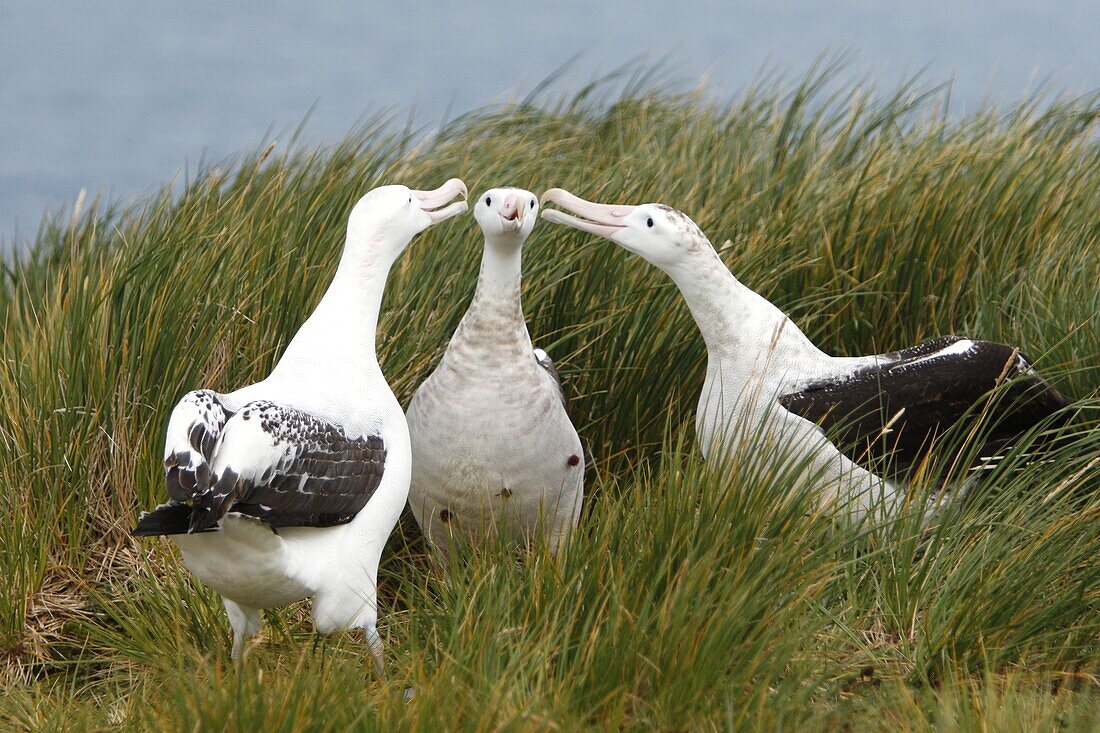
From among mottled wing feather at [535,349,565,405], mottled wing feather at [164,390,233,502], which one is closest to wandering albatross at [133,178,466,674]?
mottled wing feather at [164,390,233,502]

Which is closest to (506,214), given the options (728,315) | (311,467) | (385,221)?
(385,221)

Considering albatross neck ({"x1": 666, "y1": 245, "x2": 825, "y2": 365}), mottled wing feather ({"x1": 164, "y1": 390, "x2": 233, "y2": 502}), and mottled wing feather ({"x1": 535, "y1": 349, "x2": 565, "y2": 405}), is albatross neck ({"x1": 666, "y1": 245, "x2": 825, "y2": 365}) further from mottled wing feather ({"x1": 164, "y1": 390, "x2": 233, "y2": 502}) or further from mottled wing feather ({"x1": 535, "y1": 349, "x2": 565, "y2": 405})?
mottled wing feather ({"x1": 164, "y1": 390, "x2": 233, "y2": 502})

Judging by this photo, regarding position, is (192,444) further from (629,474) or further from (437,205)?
(629,474)

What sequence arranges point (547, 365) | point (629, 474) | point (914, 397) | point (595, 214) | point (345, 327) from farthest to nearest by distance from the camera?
1. point (629, 474)
2. point (547, 365)
3. point (595, 214)
4. point (914, 397)
5. point (345, 327)

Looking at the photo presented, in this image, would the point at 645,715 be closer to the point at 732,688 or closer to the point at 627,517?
the point at 732,688

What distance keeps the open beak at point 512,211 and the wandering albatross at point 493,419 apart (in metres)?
0.06

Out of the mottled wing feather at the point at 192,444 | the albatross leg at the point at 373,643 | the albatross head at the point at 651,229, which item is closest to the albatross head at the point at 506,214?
the albatross head at the point at 651,229

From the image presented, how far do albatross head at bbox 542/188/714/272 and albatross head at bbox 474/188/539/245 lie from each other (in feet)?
1.01

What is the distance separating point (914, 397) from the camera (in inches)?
198

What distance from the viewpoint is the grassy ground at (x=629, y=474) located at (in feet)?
11.5

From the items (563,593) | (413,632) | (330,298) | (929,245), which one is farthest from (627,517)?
(929,245)

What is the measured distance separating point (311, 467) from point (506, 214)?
120 cm

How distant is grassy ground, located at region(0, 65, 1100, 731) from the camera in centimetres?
351

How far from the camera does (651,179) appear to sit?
7.44 metres
